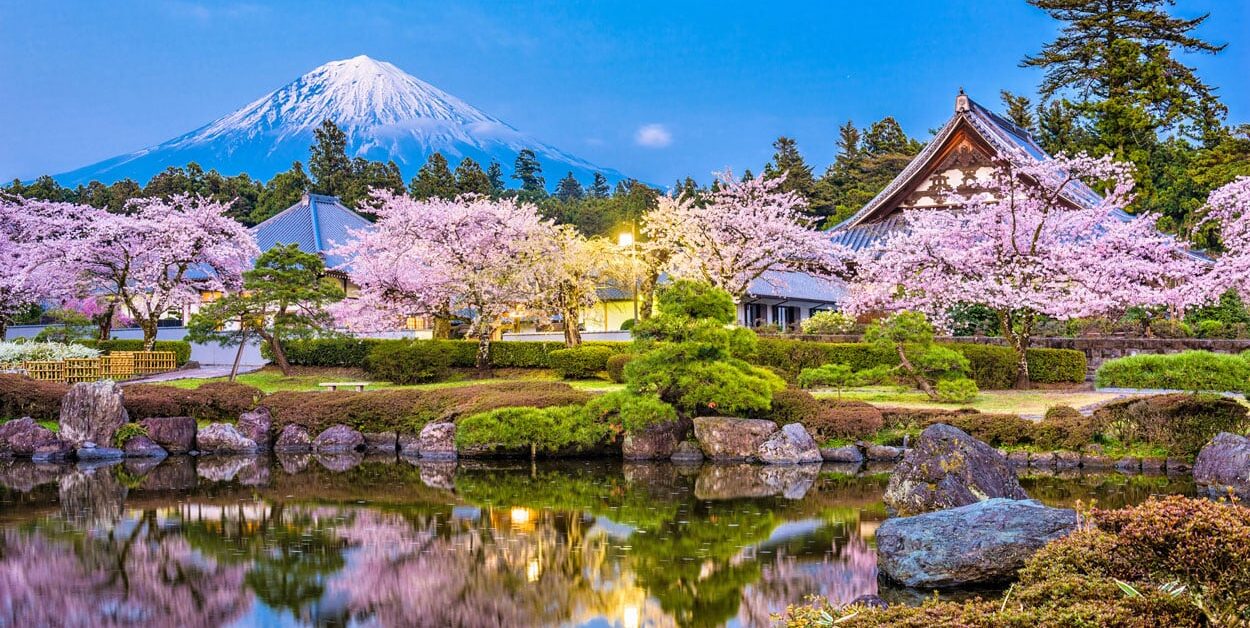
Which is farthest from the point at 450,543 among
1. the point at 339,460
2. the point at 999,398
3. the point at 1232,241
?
the point at 999,398

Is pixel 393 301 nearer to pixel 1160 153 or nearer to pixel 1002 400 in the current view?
pixel 1002 400

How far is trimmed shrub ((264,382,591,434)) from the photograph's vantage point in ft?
58.0

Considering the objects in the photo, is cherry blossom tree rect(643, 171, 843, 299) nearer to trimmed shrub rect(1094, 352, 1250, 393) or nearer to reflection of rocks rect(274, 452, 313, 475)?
trimmed shrub rect(1094, 352, 1250, 393)

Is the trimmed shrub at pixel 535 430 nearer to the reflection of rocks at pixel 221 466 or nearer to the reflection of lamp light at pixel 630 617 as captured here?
the reflection of rocks at pixel 221 466

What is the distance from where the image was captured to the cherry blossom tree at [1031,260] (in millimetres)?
21734

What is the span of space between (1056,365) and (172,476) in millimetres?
17509

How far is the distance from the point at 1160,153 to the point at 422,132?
360 feet

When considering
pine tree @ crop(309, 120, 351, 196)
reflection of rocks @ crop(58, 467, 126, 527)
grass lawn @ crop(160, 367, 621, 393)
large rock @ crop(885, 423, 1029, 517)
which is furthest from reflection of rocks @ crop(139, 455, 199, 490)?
pine tree @ crop(309, 120, 351, 196)

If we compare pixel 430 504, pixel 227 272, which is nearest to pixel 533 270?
pixel 227 272

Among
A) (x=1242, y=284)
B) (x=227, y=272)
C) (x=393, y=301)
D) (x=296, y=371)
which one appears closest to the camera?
(x=1242, y=284)

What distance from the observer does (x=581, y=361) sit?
25.8 m

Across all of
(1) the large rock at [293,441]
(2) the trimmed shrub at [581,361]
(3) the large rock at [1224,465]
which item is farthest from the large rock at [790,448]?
(2) the trimmed shrub at [581,361]

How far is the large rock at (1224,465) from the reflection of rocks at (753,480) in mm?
4644

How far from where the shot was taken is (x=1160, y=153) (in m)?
44.8
